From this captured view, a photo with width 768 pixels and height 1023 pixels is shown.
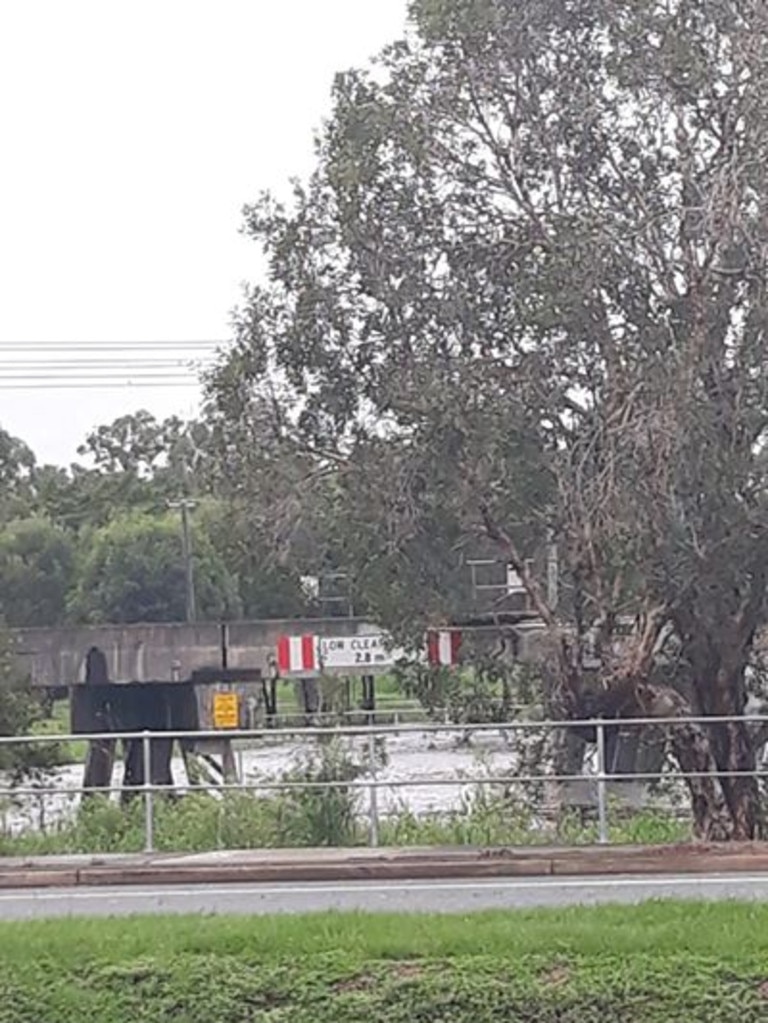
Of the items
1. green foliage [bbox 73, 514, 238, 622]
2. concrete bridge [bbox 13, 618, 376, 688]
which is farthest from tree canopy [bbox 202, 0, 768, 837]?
green foliage [bbox 73, 514, 238, 622]

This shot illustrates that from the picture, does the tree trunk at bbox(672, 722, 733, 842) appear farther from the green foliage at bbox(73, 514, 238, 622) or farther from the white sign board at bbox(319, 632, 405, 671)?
the green foliage at bbox(73, 514, 238, 622)

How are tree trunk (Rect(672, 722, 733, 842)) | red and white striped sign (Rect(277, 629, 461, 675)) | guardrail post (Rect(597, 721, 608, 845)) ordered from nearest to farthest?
guardrail post (Rect(597, 721, 608, 845)) < tree trunk (Rect(672, 722, 733, 842)) < red and white striped sign (Rect(277, 629, 461, 675))

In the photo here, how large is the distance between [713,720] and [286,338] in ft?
20.2

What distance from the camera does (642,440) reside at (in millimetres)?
18078

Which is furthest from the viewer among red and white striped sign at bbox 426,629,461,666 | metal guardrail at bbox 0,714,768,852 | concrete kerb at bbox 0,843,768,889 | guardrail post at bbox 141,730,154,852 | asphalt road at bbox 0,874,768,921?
red and white striped sign at bbox 426,629,461,666

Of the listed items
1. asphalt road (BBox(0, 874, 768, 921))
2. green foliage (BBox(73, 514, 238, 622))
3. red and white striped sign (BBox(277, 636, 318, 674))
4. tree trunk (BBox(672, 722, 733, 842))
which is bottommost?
asphalt road (BBox(0, 874, 768, 921))

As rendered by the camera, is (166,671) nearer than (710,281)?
No

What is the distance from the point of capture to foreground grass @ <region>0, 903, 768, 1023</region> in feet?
28.8

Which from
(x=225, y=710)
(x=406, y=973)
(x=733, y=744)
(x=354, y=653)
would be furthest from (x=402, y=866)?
(x=225, y=710)

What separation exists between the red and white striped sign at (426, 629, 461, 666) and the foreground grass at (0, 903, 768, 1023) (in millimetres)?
10332

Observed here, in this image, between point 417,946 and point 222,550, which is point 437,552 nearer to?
point 222,550

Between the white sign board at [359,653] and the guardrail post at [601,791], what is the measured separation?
4460 mm

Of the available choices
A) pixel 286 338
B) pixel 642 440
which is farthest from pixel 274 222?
pixel 642 440

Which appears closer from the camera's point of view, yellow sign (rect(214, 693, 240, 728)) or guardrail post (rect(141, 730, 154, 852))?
guardrail post (rect(141, 730, 154, 852))
